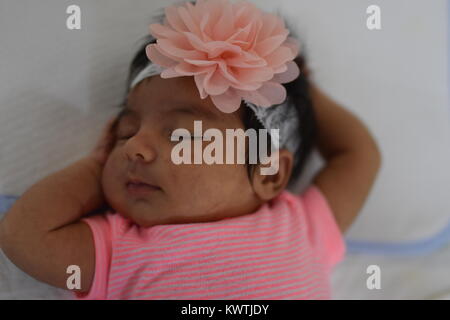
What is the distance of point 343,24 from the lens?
79cm

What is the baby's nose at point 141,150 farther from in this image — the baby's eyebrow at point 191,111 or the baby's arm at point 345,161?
the baby's arm at point 345,161

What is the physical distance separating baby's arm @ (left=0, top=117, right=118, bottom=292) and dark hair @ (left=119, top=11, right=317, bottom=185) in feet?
0.52

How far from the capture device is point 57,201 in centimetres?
66

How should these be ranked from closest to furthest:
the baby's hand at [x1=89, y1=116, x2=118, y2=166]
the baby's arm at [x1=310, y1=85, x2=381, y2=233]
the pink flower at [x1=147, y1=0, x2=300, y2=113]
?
1. the pink flower at [x1=147, y1=0, x2=300, y2=113]
2. the baby's hand at [x1=89, y1=116, x2=118, y2=166]
3. the baby's arm at [x1=310, y1=85, x2=381, y2=233]

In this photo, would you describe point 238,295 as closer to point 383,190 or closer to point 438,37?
point 383,190

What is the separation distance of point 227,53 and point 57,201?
286mm

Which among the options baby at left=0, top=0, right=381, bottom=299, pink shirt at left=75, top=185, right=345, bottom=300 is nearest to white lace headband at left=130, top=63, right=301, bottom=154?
baby at left=0, top=0, right=381, bottom=299

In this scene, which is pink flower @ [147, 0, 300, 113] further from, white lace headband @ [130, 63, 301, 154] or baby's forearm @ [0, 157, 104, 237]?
baby's forearm @ [0, 157, 104, 237]

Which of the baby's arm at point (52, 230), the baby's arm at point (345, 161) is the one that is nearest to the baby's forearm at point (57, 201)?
the baby's arm at point (52, 230)

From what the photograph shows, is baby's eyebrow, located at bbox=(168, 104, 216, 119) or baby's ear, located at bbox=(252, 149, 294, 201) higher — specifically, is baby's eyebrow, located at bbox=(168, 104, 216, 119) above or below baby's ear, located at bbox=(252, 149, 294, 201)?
above

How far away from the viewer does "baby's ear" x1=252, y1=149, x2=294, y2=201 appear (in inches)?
27.2

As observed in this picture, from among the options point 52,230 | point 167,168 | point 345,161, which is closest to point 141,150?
point 167,168

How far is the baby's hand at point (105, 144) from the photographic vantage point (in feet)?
2.34
